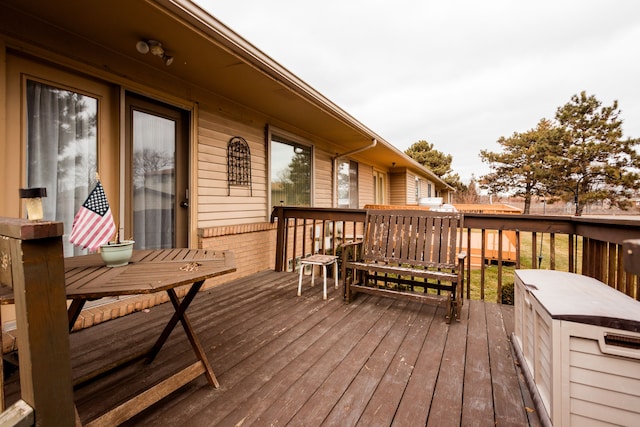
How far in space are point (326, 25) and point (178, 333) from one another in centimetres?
1133

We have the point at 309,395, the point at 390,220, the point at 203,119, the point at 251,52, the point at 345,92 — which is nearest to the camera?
the point at 309,395

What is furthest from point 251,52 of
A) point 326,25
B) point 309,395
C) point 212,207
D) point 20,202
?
point 326,25

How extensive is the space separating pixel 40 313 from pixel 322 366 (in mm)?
1525

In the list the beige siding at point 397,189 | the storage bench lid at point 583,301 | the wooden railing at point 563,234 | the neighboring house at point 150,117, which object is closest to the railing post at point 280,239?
the wooden railing at point 563,234

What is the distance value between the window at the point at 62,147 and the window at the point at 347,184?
5419 millimetres

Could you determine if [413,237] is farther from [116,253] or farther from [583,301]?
[116,253]

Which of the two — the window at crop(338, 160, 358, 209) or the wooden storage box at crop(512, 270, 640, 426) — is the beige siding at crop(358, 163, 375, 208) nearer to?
the window at crop(338, 160, 358, 209)

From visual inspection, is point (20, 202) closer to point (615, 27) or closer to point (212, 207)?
point (212, 207)

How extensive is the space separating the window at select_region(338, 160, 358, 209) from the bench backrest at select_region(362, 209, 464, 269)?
4.07m

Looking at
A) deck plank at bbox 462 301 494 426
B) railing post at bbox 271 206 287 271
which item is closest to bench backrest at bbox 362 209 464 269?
deck plank at bbox 462 301 494 426

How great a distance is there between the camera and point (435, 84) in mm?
17047

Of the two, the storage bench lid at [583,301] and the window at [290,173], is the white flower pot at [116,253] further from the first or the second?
the window at [290,173]

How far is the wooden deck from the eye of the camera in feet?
4.93

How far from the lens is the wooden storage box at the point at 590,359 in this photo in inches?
44.4
